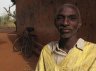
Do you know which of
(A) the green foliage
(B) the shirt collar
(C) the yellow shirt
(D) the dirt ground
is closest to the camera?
(C) the yellow shirt

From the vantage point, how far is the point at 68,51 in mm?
2639

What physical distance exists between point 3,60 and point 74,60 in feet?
28.7

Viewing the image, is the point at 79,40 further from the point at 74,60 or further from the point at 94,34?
the point at 94,34

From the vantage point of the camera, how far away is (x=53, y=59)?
2623 millimetres

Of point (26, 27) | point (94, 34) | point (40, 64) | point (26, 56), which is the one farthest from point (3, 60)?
point (40, 64)

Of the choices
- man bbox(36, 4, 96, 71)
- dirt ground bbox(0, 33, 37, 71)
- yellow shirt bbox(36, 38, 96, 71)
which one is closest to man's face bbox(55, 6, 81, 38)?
man bbox(36, 4, 96, 71)

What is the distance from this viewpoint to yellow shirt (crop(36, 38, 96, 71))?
2496mm

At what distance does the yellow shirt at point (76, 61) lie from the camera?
8.19 ft

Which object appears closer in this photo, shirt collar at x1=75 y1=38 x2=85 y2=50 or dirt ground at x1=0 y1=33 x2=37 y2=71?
shirt collar at x1=75 y1=38 x2=85 y2=50

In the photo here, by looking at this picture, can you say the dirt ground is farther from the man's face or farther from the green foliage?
the green foliage

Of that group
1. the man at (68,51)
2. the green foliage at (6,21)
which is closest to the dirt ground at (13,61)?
the man at (68,51)

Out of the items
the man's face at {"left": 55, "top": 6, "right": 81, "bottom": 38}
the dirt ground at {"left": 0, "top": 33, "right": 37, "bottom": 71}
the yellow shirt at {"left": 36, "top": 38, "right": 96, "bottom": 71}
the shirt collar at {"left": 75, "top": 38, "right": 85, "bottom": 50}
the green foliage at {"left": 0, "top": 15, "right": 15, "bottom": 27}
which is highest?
the man's face at {"left": 55, "top": 6, "right": 81, "bottom": 38}

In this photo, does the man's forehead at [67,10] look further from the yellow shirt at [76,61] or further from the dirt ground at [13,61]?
the dirt ground at [13,61]

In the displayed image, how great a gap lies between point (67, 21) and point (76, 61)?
307 millimetres
